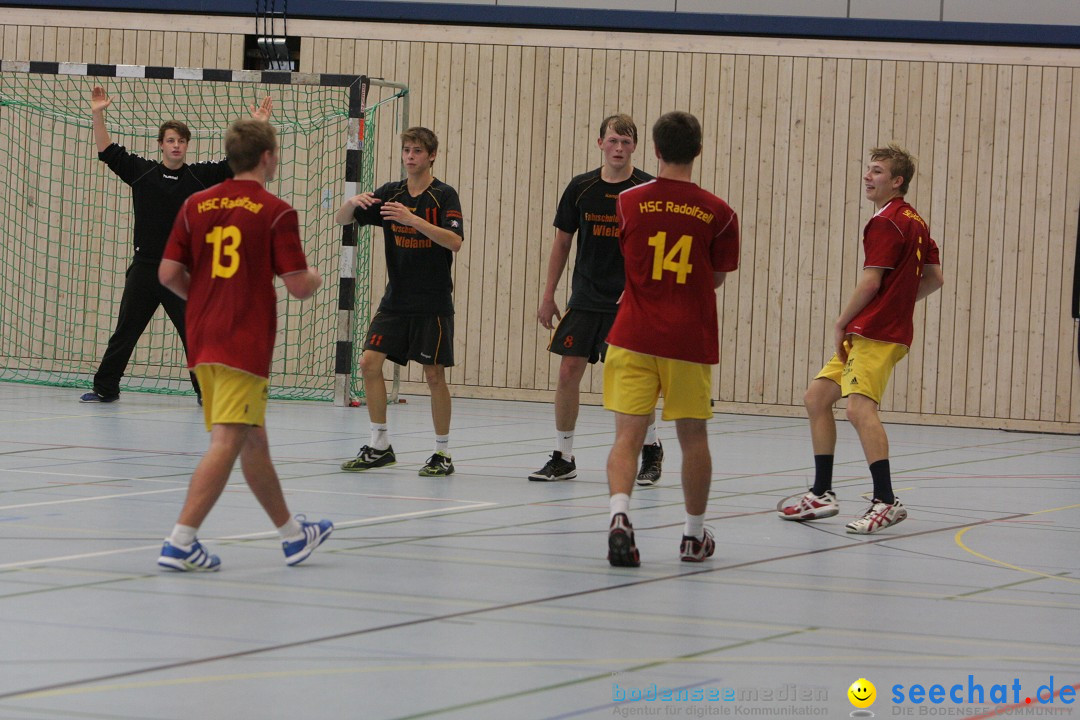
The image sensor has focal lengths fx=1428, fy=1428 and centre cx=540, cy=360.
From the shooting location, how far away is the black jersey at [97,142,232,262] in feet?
37.8

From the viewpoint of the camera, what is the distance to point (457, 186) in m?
14.9

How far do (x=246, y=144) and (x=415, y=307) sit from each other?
3.17 m

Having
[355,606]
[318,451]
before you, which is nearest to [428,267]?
[318,451]

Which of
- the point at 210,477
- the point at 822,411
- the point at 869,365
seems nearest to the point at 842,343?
the point at 869,365

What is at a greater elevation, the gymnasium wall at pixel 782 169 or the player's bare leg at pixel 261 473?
the gymnasium wall at pixel 782 169

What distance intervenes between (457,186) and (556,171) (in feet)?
3.46

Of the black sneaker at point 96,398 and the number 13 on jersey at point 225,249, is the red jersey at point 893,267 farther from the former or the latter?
the black sneaker at point 96,398

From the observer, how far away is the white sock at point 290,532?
5.34m

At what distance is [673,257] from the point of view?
222 inches

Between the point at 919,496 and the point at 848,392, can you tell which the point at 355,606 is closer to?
the point at 848,392

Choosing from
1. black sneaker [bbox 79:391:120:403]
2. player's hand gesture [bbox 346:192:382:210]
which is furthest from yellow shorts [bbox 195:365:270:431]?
black sneaker [bbox 79:391:120:403]

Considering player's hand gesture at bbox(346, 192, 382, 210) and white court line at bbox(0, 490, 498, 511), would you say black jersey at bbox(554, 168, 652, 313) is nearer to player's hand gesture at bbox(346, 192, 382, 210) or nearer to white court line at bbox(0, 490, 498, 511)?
→ player's hand gesture at bbox(346, 192, 382, 210)

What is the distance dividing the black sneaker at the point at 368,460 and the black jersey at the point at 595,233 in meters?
1.44

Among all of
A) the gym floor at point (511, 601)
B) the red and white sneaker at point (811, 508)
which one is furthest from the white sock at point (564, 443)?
the red and white sneaker at point (811, 508)
